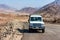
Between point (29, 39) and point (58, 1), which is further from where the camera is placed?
point (58, 1)

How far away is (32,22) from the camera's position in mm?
30344

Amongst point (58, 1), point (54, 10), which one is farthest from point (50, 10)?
point (58, 1)

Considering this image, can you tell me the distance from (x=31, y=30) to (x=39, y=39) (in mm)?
9954

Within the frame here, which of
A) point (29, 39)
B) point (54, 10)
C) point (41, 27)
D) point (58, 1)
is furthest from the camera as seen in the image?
point (58, 1)

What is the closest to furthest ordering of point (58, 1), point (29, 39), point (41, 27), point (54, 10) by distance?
point (29, 39)
point (41, 27)
point (54, 10)
point (58, 1)

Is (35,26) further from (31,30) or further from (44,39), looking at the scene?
(44,39)

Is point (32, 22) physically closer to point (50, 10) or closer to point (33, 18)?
point (33, 18)

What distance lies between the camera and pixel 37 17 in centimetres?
3159

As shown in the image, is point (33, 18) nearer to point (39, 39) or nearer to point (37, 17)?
point (37, 17)

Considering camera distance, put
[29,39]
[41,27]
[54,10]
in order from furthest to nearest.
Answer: [54,10]
[41,27]
[29,39]

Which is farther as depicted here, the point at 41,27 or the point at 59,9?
the point at 59,9

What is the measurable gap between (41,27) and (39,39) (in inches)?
327

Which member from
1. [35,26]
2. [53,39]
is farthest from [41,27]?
[53,39]

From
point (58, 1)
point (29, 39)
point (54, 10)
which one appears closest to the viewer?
point (29, 39)
